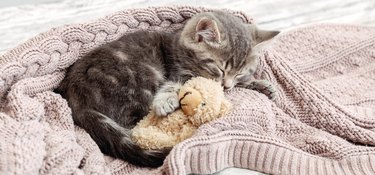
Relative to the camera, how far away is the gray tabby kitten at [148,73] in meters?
1.58

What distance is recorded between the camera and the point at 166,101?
1622mm

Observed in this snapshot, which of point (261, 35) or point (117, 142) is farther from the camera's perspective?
point (261, 35)

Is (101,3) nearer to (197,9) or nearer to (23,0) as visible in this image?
(23,0)

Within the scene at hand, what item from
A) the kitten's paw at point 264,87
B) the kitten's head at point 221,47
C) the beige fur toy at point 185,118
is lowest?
the kitten's paw at point 264,87

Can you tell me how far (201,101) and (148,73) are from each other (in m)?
0.23

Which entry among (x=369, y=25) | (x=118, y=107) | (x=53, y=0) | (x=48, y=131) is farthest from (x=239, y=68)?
(x=53, y=0)

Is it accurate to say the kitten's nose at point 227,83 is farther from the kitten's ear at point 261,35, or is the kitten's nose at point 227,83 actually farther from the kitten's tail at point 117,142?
the kitten's tail at point 117,142

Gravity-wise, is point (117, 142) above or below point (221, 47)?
below

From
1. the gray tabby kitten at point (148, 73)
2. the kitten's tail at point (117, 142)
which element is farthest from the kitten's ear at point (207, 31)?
the kitten's tail at point (117, 142)

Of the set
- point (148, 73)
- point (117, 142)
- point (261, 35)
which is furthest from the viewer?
point (261, 35)

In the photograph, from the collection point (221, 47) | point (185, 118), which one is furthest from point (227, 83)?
A: point (185, 118)

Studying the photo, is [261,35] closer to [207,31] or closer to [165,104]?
[207,31]

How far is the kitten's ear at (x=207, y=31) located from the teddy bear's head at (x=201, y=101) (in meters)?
0.18

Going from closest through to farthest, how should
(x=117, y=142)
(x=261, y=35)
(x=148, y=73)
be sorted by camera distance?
(x=117, y=142), (x=148, y=73), (x=261, y=35)
